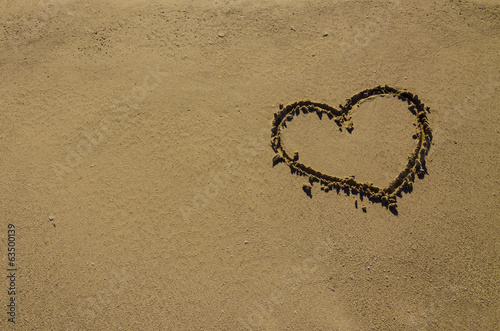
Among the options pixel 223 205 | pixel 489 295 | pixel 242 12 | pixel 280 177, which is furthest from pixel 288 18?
pixel 489 295

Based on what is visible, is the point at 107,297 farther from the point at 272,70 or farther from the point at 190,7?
the point at 190,7

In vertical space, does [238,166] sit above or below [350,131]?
below

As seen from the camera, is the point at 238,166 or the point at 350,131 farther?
the point at 350,131

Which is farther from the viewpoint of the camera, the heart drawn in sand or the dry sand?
the heart drawn in sand

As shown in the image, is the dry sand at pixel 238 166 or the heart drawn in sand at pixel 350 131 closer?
the dry sand at pixel 238 166
